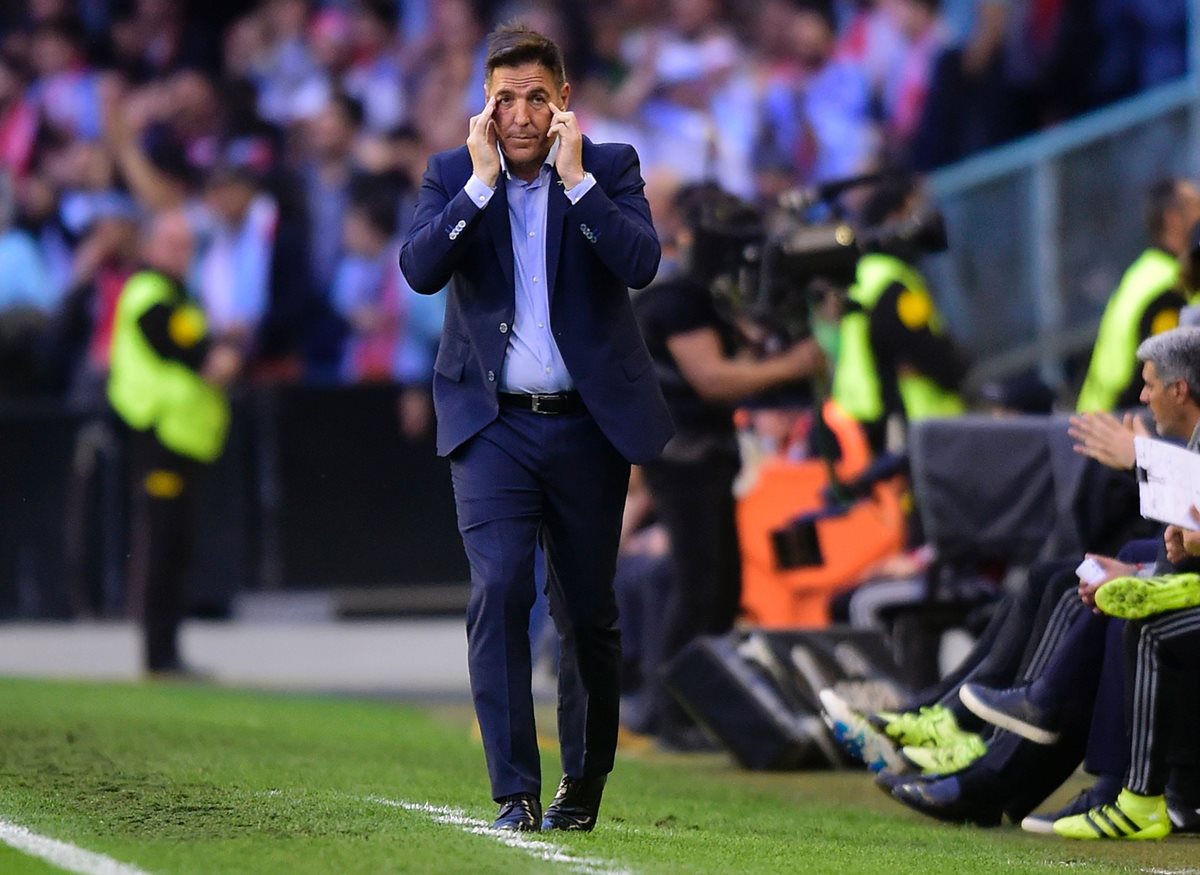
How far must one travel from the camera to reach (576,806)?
6215 millimetres

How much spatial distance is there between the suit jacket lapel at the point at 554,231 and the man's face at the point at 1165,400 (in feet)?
5.90

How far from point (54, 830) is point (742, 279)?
14.5 ft

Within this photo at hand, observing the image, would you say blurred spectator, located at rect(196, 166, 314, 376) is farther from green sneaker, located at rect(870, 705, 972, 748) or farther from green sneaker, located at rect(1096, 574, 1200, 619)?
green sneaker, located at rect(1096, 574, 1200, 619)

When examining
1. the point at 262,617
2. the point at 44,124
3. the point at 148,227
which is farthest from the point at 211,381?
the point at 44,124

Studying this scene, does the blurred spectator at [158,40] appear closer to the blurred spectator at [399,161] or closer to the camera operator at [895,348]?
the blurred spectator at [399,161]

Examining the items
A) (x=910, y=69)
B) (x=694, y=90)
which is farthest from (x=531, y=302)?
(x=694, y=90)

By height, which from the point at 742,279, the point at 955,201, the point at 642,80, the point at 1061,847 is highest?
the point at 642,80

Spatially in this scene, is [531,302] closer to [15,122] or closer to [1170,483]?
[1170,483]

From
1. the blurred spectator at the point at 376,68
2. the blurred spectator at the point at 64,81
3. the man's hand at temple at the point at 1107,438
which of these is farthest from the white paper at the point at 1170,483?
the blurred spectator at the point at 64,81

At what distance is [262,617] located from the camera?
645 inches

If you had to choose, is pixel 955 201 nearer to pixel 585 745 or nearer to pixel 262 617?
pixel 262 617

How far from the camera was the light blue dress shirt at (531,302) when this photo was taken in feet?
20.2

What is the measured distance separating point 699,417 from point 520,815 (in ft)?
12.5

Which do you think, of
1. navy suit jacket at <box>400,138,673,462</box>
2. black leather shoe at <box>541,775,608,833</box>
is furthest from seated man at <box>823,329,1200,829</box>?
navy suit jacket at <box>400,138,673,462</box>
